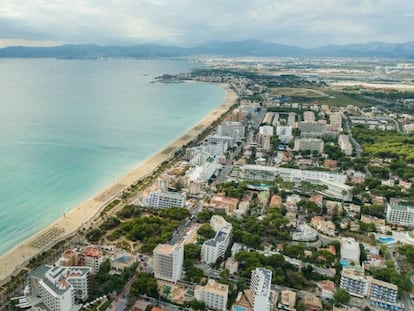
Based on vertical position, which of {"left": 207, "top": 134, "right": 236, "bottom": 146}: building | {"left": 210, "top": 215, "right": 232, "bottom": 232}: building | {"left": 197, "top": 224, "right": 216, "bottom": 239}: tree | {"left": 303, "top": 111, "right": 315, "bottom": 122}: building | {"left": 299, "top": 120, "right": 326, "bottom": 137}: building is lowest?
{"left": 197, "top": 224, "right": 216, "bottom": 239}: tree

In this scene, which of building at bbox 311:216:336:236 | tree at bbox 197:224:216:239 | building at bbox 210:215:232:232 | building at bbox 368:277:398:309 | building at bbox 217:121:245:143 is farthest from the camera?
building at bbox 217:121:245:143

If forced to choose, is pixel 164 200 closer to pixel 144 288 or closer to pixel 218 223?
pixel 218 223

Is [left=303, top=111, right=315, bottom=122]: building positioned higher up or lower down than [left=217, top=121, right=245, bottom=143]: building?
higher up

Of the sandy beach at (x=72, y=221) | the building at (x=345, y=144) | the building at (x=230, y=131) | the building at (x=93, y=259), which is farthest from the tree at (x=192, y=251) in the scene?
the building at (x=230, y=131)

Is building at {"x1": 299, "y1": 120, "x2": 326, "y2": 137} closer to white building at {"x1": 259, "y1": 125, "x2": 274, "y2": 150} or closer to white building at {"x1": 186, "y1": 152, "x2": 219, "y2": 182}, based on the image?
white building at {"x1": 259, "y1": 125, "x2": 274, "y2": 150}

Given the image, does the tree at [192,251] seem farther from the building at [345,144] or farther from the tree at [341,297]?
the building at [345,144]

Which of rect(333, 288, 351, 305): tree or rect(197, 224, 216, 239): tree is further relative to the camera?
rect(197, 224, 216, 239): tree

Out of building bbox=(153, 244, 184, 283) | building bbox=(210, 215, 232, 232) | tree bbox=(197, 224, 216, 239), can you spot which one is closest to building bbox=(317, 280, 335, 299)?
building bbox=(210, 215, 232, 232)
